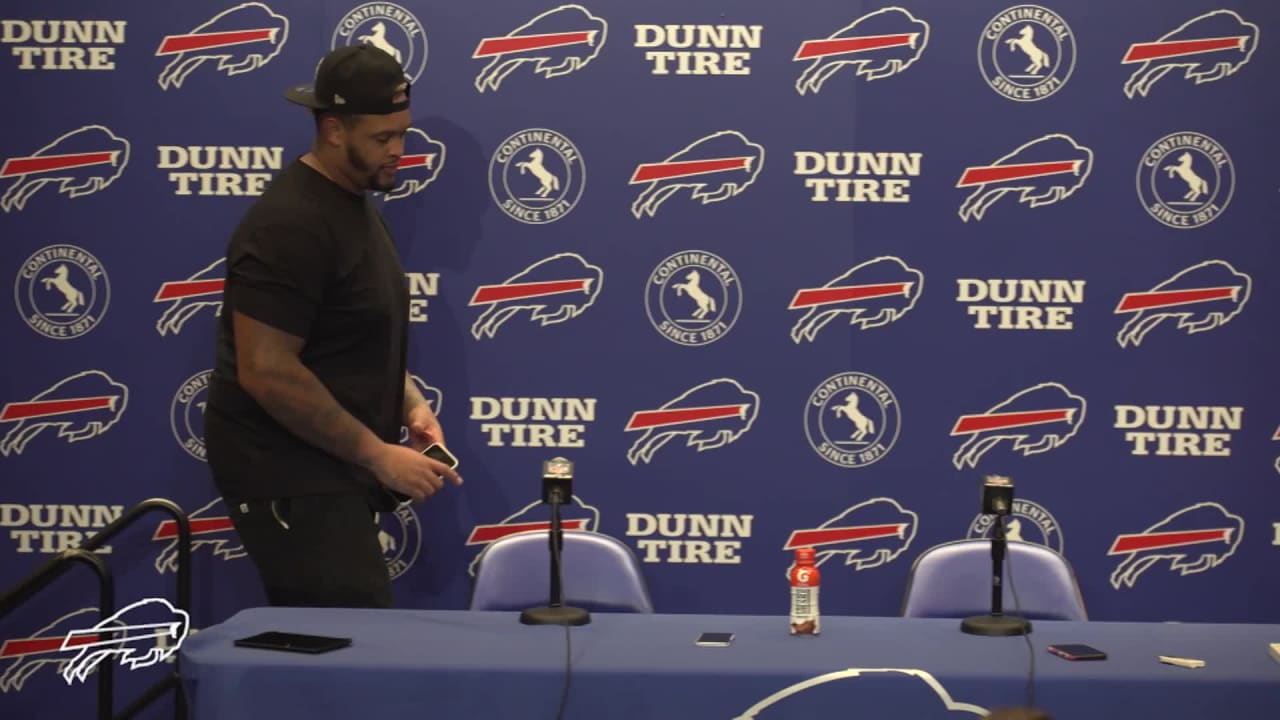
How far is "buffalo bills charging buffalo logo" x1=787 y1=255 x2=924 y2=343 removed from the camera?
386 centimetres

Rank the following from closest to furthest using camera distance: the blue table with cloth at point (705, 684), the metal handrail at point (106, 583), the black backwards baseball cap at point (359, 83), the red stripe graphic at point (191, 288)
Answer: the blue table with cloth at point (705, 684)
the metal handrail at point (106, 583)
the black backwards baseball cap at point (359, 83)
the red stripe graphic at point (191, 288)

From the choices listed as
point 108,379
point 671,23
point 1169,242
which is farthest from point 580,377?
point 1169,242

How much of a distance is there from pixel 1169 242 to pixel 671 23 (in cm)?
159

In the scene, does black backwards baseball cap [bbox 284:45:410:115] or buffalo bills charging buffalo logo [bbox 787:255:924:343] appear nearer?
black backwards baseball cap [bbox 284:45:410:115]

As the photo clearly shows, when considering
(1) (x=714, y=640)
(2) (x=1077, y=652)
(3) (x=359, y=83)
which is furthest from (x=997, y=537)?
(3) (x=359, y=83)

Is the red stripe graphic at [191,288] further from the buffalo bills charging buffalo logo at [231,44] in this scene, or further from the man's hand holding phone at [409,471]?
the man's hand holding phone at [409,471]

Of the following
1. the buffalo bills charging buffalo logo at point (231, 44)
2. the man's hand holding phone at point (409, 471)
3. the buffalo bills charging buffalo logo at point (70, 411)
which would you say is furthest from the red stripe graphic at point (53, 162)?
the man's hand holding phone at point (409, 471)

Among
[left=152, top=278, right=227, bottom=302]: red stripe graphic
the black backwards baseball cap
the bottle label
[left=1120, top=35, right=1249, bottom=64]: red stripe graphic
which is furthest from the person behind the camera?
[left=152, top=278, right=227, bottom=302]: red stripe graphic

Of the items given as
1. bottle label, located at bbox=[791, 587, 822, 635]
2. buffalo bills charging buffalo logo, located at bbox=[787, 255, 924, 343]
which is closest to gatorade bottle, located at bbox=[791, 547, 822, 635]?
bottle label, located at bbox=[791, 587, 822, 635]

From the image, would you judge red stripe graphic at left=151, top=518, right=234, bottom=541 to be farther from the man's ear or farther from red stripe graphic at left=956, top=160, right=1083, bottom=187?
red stripe graphic at left=956, top=160, right=1083, bottom=187

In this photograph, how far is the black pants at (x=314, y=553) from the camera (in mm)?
3213

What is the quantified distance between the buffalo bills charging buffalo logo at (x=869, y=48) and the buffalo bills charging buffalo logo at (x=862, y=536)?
125 centimetres

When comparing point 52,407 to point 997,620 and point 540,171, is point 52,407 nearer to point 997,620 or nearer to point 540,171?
point 540,171

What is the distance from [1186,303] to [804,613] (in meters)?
1.93
